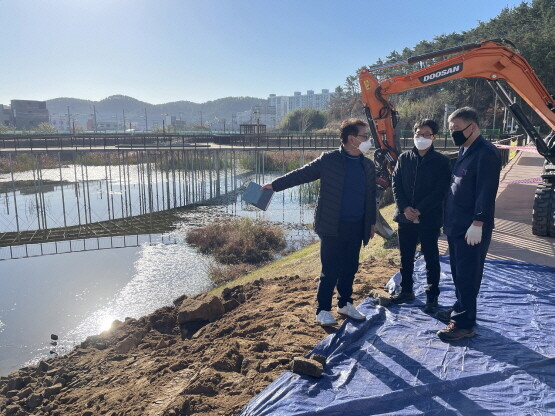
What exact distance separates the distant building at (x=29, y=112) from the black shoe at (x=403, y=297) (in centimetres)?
9055

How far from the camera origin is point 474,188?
298 cm

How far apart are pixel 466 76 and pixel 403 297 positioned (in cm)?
447

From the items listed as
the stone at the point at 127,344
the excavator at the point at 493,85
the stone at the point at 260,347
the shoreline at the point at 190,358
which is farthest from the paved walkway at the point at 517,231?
the stone at the point at 127,344

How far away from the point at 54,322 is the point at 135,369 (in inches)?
211

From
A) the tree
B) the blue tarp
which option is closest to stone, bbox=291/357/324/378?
the blue tarp

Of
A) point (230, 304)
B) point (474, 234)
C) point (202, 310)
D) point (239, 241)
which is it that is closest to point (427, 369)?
point (474, 234)

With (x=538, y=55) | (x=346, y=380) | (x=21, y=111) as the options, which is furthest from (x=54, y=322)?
(x=21, y=111)

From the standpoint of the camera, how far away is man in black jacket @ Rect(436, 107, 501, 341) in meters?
2.87

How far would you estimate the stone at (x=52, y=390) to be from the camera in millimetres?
4064

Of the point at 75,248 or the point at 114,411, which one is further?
the point at 75,248

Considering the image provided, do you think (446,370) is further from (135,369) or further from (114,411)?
(135,369)

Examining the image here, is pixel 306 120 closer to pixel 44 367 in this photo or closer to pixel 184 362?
pixel 44 367

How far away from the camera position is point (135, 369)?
395cm

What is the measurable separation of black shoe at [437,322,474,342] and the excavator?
3348 mm
